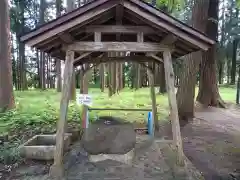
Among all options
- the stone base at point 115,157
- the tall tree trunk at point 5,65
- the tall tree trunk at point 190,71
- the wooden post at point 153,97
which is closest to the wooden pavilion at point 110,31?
the stone base at point 115,157

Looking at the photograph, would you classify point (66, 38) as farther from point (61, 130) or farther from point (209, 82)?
point (209, 82)

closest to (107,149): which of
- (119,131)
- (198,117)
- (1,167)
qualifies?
(119,131)

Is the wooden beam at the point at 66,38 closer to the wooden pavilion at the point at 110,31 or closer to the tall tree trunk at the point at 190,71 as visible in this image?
the wooden pavilion at the point at 110,31

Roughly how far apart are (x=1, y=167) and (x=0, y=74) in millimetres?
5321

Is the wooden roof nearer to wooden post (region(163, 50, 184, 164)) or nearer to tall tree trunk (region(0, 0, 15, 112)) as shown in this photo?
wooden post (region(163, 50, 184, 164))

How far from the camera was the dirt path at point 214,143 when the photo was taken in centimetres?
529

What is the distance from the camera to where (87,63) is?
22.2ft

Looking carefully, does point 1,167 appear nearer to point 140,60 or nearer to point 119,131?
point 119,131

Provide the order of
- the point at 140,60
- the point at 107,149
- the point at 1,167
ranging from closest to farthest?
the point at 1,167 < the point at 107,149 < the point at 140,60

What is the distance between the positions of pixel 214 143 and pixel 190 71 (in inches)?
120

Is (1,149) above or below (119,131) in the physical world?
below

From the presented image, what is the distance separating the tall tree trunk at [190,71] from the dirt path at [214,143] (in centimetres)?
66

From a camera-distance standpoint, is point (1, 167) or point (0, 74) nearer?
point (1, 167)

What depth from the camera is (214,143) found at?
7246 millimetres
